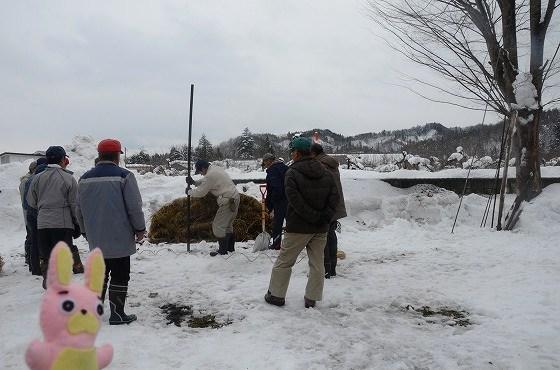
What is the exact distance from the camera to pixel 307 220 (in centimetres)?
468

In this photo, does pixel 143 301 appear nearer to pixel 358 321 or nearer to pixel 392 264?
pixel 358 321

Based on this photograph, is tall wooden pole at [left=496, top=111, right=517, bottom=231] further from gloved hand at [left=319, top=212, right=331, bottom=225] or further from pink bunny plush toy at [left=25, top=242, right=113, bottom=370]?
pink bunny plush toy at [left=25, top=242, right=113, bottom=370]

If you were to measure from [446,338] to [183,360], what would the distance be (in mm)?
2385

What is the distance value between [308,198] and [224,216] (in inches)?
121

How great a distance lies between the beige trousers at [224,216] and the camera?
24.4 ft

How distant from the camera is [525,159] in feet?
30.6

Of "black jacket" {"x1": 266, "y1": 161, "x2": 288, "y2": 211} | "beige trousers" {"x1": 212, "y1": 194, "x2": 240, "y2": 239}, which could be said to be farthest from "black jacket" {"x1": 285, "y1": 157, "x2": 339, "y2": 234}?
"beige trousers" {"x1": 212, "y1": 194, "x2": 240, "y2": 239}

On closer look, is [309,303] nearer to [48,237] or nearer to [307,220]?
[307,220]

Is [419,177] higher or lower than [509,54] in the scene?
lower

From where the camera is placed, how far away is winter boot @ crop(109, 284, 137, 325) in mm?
4207

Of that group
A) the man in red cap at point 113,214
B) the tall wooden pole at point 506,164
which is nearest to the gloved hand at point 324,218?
the man in red cap at point 113,214

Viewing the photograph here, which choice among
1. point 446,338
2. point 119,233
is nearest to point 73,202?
point 119,233

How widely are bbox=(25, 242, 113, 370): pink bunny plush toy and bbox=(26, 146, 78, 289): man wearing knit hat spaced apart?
3835 mm

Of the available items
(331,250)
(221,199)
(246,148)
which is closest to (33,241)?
(221,199)
